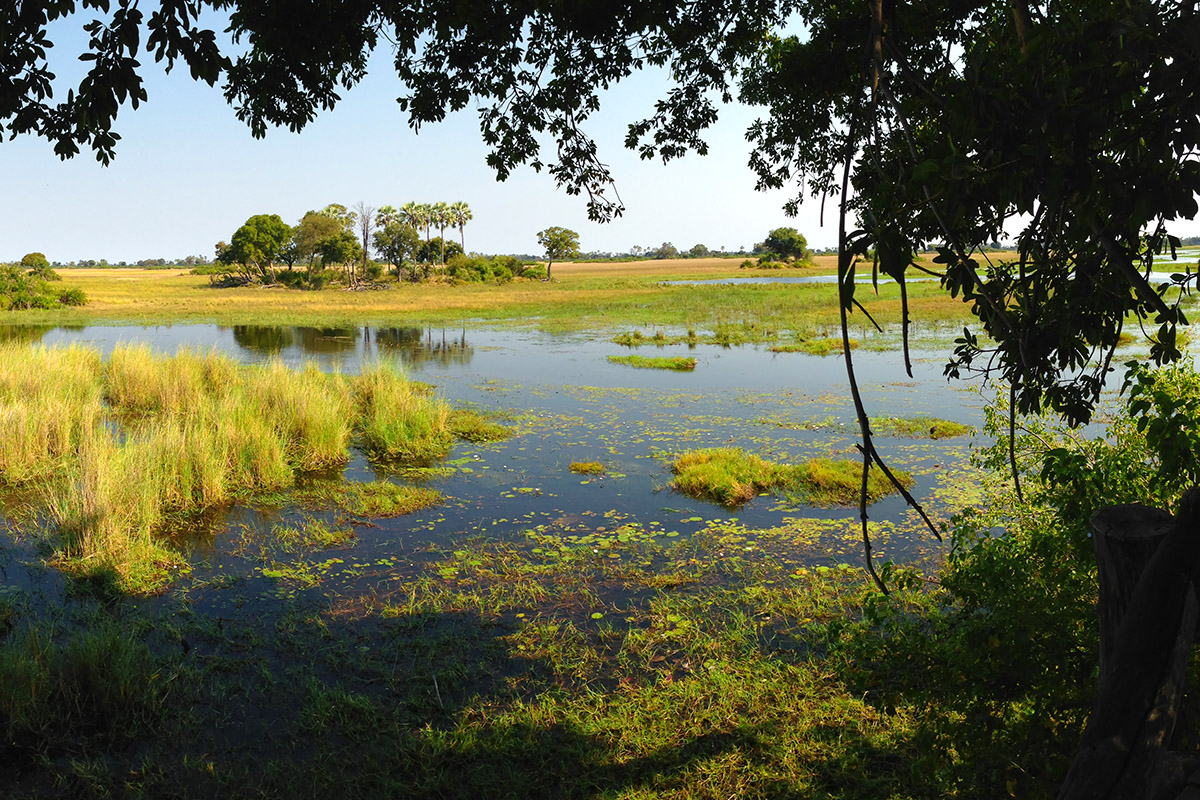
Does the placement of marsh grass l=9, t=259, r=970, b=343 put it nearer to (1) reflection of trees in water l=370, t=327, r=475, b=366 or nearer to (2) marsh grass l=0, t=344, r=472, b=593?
(1) reflection of trees in water l=370, t=327, r=475, b=366

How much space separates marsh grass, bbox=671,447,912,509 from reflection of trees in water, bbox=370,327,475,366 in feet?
41.3

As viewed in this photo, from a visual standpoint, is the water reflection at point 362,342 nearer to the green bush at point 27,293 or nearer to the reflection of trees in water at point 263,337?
the reflection of trees in water at point 263,337

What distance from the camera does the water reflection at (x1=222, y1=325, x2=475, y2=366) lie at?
73.9 ft

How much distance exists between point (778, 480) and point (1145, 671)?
7896mm

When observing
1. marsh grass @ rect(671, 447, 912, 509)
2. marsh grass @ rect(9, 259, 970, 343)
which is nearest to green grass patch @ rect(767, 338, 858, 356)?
marsh grass @ rect(9, 259, 970, 343)

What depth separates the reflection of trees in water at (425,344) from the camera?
72.3ft

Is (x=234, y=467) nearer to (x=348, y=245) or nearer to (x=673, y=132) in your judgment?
(x=673, y=132)

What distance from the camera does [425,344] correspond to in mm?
25516

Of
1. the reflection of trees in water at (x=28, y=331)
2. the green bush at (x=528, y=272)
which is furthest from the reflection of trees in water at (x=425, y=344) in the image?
the green bush at (x=528, y=272)

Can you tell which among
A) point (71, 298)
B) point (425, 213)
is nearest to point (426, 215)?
point (425, 213)

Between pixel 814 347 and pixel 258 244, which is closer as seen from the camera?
pixel 814 347

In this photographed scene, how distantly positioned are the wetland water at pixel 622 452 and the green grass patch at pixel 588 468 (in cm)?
15

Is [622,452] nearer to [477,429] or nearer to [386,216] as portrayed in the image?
[477,429]

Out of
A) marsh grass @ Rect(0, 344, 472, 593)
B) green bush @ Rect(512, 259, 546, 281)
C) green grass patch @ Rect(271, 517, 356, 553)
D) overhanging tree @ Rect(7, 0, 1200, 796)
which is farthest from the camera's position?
green bush @ Rect(512, 259, 546, 281)
